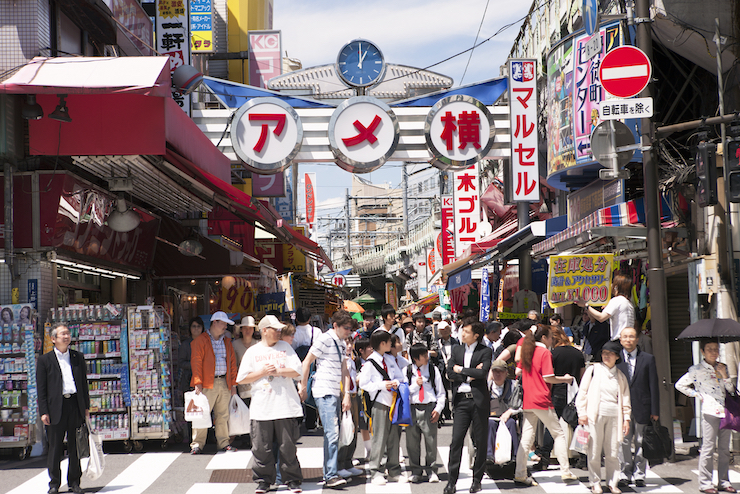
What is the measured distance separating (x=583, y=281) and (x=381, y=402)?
4.39m

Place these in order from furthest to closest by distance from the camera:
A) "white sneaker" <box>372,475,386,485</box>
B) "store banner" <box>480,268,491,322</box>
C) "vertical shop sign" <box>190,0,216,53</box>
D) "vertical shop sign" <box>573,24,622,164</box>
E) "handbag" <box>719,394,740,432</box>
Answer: "store banner" <box>480,268,491,322</box> < "vertical shop sign" <box>190,0,216,53</box> < "vertical shop sign" <box>573,24,622,164</box> < "white sneaker" <box>372,475,386,485</box> < "handbag" <box>719,394,740,432</box>

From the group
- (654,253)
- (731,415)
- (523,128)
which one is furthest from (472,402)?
(523,128)

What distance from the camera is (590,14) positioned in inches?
569

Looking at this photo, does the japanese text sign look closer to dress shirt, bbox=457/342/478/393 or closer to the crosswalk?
the crosswalk

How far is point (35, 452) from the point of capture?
1062cm

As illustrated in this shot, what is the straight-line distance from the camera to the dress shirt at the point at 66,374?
845 centimetres

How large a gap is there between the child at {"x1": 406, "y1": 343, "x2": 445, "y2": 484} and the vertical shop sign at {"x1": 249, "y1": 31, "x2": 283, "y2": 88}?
49.6 ft

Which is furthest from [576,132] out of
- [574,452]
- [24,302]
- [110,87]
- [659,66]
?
[24,302]

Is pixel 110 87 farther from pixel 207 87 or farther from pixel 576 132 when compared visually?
pixel 576 132

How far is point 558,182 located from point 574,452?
8.87 meters

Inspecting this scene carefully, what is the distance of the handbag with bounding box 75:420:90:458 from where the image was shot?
8.49 metres

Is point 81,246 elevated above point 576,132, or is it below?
below

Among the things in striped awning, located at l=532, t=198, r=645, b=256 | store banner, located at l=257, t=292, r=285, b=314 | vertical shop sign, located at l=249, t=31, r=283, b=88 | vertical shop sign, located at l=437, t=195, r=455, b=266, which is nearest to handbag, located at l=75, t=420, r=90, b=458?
striped awning, located at l=532, t=198, r=645, b=256

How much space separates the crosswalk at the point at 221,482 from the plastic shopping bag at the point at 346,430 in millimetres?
494
